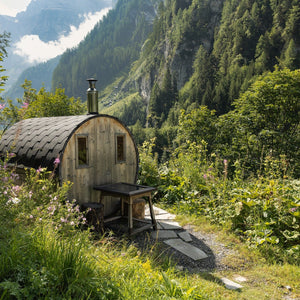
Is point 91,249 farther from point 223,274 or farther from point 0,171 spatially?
point 223,274

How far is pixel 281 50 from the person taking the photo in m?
57.4

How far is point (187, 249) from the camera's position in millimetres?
4797

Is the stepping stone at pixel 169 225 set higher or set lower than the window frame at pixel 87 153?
lower

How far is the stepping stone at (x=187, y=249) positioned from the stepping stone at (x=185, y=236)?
0.12 m

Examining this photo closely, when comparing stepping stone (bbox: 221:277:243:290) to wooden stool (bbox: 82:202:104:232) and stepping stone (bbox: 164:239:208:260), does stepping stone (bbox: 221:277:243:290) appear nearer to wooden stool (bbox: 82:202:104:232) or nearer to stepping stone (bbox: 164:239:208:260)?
stepping stone (bbox: 164:239:208:260)

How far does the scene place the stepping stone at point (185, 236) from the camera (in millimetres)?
5206

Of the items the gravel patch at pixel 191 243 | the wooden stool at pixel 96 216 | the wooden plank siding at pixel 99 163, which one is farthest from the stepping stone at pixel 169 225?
the wooden stool at pixel 96 216

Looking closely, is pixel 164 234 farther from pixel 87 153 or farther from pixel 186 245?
pixel 87 153

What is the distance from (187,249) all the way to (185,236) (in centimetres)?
58

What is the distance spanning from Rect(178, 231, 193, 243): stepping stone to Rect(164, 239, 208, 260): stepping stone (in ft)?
0.39

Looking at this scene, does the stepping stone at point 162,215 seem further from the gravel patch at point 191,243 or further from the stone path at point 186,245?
the gravel patch at point 191,243

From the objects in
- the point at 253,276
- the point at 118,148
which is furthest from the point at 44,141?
the point at 253,276

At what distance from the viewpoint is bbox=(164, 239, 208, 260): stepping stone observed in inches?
180

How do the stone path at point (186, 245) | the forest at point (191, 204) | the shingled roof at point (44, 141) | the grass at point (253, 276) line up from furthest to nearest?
the shingled roof at point (44, 141)
the stone path at point (186, 245)
the grass at point (253, 276)
the forest at point (191, 204)
